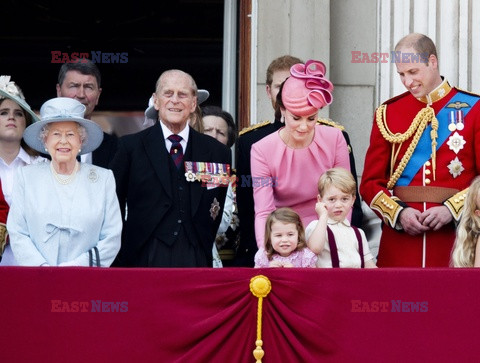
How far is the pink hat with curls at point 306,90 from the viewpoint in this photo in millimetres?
6910

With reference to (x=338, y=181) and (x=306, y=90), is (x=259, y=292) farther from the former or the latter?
(x=306, y=90)

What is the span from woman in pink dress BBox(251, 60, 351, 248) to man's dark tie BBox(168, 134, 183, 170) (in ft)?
1.27

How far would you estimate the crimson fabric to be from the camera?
613 centimetres

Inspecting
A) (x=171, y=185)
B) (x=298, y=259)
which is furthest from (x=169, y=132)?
(x=298, y=259)

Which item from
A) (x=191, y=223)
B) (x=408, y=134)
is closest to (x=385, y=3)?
(x=408, y=134)

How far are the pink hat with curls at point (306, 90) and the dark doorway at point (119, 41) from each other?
24.1 ft

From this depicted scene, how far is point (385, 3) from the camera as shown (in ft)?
30.2

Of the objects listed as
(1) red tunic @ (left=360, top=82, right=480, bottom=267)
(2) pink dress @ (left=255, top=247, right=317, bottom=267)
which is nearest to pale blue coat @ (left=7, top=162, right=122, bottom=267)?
(2) pink dress @ (left=255, top=247, right=317, bottom=267)

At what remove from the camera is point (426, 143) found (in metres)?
7.25

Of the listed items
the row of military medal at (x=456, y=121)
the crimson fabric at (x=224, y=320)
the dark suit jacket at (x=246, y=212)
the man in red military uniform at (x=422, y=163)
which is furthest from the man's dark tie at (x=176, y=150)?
the row of military medal at (x=456, y=121)

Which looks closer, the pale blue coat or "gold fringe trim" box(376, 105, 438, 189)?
the pale blue coat

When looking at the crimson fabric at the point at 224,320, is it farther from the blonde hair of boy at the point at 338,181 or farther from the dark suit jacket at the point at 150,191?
the dark suit jacket at the point at 150,191

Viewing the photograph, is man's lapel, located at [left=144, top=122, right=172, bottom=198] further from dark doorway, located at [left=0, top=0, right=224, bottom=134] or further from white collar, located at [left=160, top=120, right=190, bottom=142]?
dark doorway, located at [left=0, top=0, right=224, bottom=134]

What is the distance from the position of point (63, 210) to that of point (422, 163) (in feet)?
6.29
